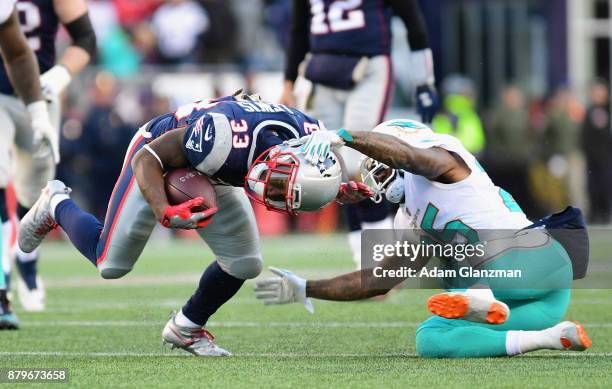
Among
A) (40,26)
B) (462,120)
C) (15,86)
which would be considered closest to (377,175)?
(15,86)

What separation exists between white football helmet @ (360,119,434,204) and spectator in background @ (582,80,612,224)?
10960mm

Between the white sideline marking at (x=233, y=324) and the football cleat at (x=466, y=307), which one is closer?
the football cleat at (x=466, y=307)

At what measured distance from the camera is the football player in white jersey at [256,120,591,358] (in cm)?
489

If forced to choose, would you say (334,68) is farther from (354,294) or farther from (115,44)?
(115,44)

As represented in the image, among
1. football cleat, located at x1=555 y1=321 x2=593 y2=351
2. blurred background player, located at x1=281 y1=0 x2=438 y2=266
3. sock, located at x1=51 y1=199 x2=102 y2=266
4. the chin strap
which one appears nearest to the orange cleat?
football cleat, located at x1=555 y1=321 x2=593 y2=351

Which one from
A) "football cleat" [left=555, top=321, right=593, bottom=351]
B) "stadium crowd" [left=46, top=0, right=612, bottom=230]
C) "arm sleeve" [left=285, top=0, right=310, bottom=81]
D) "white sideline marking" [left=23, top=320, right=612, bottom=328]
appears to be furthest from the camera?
"stadium crowd" [left=46, top=0, right=612, bottom=230]

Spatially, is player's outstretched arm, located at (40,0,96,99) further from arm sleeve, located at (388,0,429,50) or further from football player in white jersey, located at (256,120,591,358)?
football player in white jersey, located at (256,120,591,358)

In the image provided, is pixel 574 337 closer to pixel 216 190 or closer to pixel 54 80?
pixel 216 190

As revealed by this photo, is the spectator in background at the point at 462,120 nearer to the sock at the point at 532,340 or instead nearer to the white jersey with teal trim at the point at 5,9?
the white jersey with teal trim at the point at 5,9

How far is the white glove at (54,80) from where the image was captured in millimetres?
6832

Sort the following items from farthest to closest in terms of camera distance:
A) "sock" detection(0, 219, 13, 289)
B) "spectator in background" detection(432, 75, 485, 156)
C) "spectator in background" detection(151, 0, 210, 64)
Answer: "spectator in background" detection(432, 75, 485, 156) < "spectator in background" detection(151, 0, 210, 64) < "sock" detection(0, 219, 13, 289)

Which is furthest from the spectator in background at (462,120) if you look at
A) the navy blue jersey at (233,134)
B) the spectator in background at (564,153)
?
the navy blue jersey at (233,134)

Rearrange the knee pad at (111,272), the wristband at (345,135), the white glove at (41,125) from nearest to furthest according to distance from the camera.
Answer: the wristband at (345,135)
the knee pad at (111,272)
the white glove at (41,125)

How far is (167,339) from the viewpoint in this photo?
535 centimetres
